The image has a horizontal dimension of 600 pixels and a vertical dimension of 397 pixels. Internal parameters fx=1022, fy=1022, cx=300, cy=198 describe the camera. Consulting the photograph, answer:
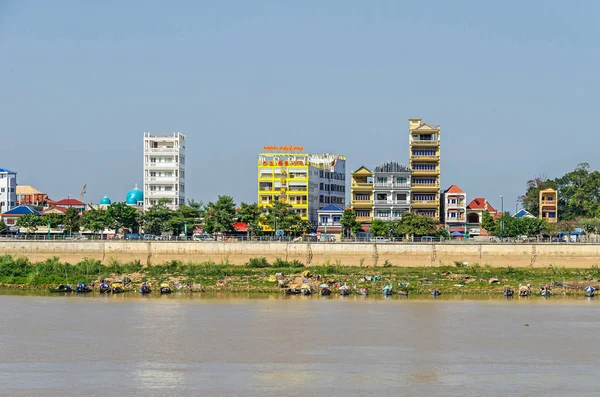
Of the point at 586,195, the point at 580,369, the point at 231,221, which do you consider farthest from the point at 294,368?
the point at 586,195

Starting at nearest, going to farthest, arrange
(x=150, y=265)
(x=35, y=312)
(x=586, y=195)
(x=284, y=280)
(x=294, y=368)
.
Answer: (x=294, y=368)
(x=35, y=312)
(x=284, y=280)
(x=150, y=265)
(x=586, y=195)

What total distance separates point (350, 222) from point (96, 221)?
31.9 m

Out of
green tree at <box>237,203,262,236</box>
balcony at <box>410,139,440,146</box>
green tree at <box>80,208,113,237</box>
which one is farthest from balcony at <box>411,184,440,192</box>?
green tree at <box>80,208,113,237</box>

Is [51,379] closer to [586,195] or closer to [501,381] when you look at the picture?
[501,381]

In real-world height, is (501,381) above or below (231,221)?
below

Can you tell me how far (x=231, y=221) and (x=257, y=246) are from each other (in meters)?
19.2

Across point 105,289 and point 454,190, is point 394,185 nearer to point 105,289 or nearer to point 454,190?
point 454,190

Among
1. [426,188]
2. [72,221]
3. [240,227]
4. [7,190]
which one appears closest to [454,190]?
[426,188]

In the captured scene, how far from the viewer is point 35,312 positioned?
6725 centimetres

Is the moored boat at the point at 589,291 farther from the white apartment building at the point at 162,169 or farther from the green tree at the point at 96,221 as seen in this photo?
the white apartment building at the point at 162,169

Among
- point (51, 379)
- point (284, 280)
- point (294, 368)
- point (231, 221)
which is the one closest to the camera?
point (51, 379)

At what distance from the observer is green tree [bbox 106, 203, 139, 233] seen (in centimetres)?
12794

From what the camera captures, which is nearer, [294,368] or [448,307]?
[294,368]

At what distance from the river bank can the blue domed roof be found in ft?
165
